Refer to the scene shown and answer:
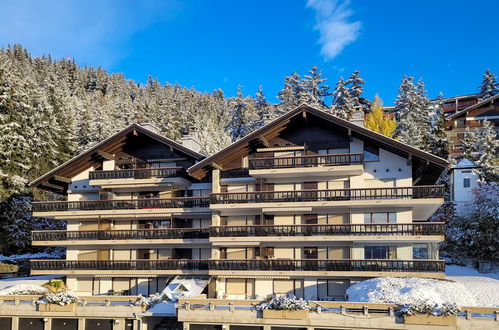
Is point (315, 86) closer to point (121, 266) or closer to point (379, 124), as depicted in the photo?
point (379, 124)

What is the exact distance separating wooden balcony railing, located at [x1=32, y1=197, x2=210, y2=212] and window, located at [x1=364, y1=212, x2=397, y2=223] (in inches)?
451

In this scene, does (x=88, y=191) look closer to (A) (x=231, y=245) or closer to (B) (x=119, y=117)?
(A) (x=231, y=245)

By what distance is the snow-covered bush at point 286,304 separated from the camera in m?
25.8

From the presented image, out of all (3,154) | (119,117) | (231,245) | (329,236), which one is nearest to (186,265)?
(231,245)

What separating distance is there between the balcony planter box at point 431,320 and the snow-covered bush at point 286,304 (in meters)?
5.14

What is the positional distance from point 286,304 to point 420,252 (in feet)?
36.0

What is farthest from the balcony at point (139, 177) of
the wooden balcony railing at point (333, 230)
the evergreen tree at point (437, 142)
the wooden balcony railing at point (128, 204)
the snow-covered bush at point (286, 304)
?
the evergreen tree at point (437, 142)

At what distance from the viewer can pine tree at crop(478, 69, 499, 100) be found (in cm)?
8475

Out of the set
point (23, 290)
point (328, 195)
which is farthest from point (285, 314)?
point (23, 290)

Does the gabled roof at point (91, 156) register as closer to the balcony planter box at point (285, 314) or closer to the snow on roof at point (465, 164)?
the balcony planter box at point (285, 314)

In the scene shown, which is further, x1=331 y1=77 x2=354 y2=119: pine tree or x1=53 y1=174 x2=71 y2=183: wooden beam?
x1=331 y1=77 x2=354 y2=119: pine tree

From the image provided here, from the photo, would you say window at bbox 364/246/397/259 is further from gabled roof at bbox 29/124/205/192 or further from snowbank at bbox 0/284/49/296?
snowbank at bbox 0/284/49/296

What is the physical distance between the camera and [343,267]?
3173 centimetres

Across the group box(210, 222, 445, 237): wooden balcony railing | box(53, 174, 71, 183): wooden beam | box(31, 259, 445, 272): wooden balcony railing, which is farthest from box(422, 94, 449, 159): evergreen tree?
box(53, 174, 71, 183): wooden beam
